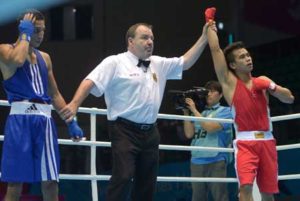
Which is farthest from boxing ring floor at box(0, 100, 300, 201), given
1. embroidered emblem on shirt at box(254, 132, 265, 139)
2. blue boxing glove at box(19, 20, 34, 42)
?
blue boxing glove at box(19, 20, 34, 42)

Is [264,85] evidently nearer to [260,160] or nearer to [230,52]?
[230,52]

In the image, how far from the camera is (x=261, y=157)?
12.8ft

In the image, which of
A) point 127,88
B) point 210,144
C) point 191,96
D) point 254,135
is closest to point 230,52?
point 254,135

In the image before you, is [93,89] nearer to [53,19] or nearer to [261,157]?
[261,157]

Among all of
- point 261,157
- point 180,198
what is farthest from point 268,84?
point 180,198

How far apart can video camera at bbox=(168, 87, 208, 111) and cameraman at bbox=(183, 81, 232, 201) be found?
61 millimetres

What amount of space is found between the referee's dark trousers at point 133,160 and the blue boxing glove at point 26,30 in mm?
739

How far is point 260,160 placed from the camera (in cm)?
391

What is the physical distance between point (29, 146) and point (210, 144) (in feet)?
7.63

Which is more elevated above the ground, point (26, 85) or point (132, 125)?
point (26, 85)

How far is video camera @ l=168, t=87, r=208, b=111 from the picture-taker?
16.0 feet

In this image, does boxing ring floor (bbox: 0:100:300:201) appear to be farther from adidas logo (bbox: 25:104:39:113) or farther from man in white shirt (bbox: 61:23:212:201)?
adidas logo (bbox: 25:104:39:113)

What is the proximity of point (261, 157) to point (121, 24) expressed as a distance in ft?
32.3

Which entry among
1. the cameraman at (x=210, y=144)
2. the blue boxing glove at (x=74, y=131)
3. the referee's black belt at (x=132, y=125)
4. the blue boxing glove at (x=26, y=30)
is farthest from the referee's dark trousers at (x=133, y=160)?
the cameraman at (x=210, y=144)
